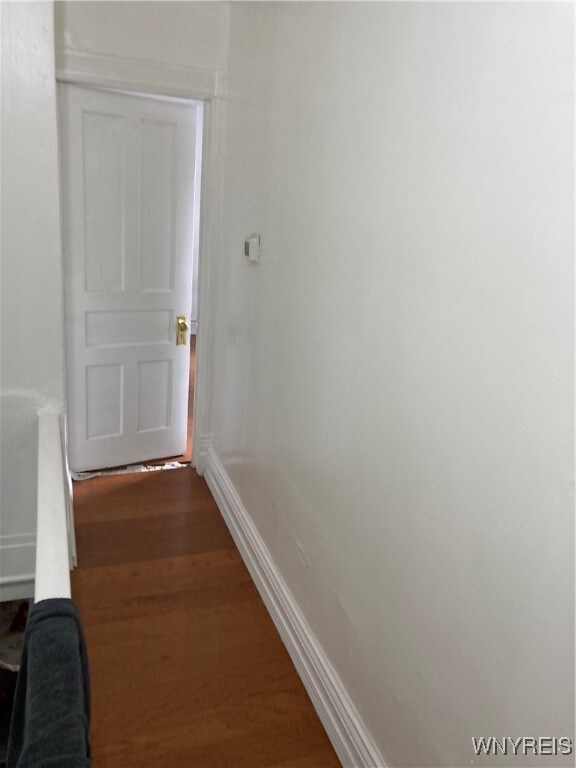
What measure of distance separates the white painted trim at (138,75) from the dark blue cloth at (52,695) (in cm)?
261

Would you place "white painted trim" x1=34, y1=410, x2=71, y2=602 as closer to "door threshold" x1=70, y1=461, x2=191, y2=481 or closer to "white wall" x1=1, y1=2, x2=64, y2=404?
"white wall" x1=1, y1=2, x2=64, y2=404

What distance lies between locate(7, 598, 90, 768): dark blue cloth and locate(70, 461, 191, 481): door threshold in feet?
8.46

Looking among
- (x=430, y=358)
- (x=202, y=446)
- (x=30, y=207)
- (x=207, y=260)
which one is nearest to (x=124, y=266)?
(x=207, y=260)

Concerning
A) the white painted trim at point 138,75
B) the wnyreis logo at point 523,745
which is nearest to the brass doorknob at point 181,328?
the white painted trim at point 138,75

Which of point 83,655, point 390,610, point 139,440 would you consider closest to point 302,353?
point 390,610

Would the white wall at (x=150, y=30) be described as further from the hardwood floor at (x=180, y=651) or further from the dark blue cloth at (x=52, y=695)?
the dark blue cloth at (x=52, y=695)

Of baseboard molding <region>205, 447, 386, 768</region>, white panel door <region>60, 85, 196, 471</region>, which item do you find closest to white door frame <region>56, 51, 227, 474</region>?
white panel door <region>60, 85, 196, 471</region>

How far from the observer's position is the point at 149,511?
325cm

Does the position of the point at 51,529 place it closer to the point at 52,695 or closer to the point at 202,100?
the point at 52,695

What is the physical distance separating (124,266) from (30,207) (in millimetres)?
1364

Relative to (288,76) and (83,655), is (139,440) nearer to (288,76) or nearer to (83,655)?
(288,76)

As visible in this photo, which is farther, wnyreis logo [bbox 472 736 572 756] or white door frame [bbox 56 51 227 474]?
white door frame [bbox 56 51 227 474]

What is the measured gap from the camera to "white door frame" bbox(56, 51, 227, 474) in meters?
2.91

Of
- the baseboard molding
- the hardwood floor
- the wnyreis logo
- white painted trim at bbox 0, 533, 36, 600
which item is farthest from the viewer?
white painted trim at bbox 0, 533, 36, 600
